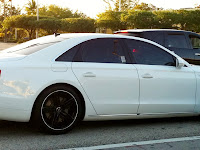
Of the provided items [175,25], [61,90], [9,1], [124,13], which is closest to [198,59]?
[61,90]

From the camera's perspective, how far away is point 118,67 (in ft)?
18.4

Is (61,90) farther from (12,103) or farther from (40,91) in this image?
(12,103)

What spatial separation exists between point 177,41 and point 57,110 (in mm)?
6429

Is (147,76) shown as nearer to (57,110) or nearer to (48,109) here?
(57,110)

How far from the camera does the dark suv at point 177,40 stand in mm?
10438

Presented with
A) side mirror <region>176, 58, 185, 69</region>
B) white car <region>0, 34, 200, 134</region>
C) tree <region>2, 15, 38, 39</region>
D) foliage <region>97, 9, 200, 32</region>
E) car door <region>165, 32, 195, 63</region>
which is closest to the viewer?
white car <region>0, 34, 200, 134</region>

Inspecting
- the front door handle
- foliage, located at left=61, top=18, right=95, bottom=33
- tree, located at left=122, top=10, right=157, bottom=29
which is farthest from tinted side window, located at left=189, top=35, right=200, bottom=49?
foliage, located at left=61, top=18, right=95, bottom=33

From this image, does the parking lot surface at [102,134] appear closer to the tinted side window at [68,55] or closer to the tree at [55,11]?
the tinted side window at [68,55]

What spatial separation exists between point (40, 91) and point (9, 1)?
9811 cm

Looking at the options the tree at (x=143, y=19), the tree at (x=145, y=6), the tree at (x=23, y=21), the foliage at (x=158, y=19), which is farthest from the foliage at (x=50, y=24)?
the tree at (x=145, y=6)

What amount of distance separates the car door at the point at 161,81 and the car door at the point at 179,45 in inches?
178

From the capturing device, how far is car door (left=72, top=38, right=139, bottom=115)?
540cm

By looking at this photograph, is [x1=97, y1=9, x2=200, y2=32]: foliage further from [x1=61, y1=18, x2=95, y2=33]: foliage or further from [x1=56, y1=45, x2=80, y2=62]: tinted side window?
[x1=56, y1=45, x2=80, y2=62]: tinted side window

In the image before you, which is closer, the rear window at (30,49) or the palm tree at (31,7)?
the rear window at (30,49)
